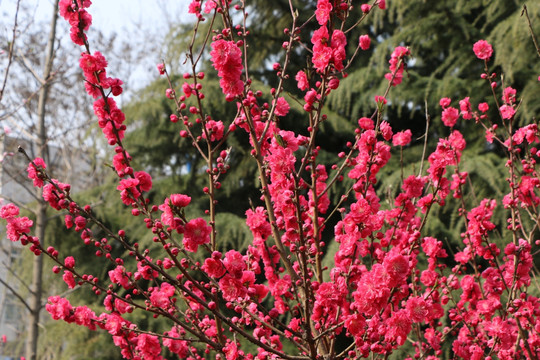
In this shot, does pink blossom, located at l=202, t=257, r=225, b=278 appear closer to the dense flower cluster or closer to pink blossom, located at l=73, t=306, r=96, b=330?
the dense flower cluster

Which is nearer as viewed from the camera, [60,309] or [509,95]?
[60,309]

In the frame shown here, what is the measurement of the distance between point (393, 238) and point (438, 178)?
0.97 feet

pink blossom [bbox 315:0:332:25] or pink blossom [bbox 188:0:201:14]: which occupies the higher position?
pink blossom [bbox 188:0:201:14]

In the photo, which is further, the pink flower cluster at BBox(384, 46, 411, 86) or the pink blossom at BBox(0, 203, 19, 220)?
the pink flower cluster at BBox(384, 46, 411, 86)

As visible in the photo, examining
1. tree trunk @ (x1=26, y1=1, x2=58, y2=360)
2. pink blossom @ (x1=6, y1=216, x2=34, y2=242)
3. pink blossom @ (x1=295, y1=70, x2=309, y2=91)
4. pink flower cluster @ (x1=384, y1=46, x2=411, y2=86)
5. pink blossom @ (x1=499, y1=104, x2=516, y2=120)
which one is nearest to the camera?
Answer: pink blossom @ (x1=6, y1=216, x2=34, y2=242)

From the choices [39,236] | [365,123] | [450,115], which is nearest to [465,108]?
[450,115]

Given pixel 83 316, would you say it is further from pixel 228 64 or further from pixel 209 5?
pixel 209 5

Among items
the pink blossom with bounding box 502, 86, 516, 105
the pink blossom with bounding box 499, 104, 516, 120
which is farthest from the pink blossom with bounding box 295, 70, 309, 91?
the pink blossom with bounding box 502, 86, 516, 105


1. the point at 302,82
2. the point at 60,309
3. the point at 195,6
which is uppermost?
the point at 195,6

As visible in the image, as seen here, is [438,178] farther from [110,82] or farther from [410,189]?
[110,82]

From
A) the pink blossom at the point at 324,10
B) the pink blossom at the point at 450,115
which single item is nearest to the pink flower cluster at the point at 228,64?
the pink blossom at the point at 324,10

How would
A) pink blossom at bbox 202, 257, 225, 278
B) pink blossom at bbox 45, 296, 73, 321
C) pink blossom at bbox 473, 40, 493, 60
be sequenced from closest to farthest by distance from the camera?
pink blossom at bbox 202, 257, 225, 278
pink blossom at bbox 45, 296, 73, 321
pink blossom at bbox 473, 40, 493, 60

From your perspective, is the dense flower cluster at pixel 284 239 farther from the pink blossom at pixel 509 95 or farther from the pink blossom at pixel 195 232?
the pink blossom at pixel 509 95

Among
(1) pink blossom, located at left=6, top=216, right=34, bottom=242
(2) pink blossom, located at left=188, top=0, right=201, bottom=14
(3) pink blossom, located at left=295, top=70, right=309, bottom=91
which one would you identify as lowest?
(1) pink blossom, located at left=6, top=216, right=34, bottom=242
